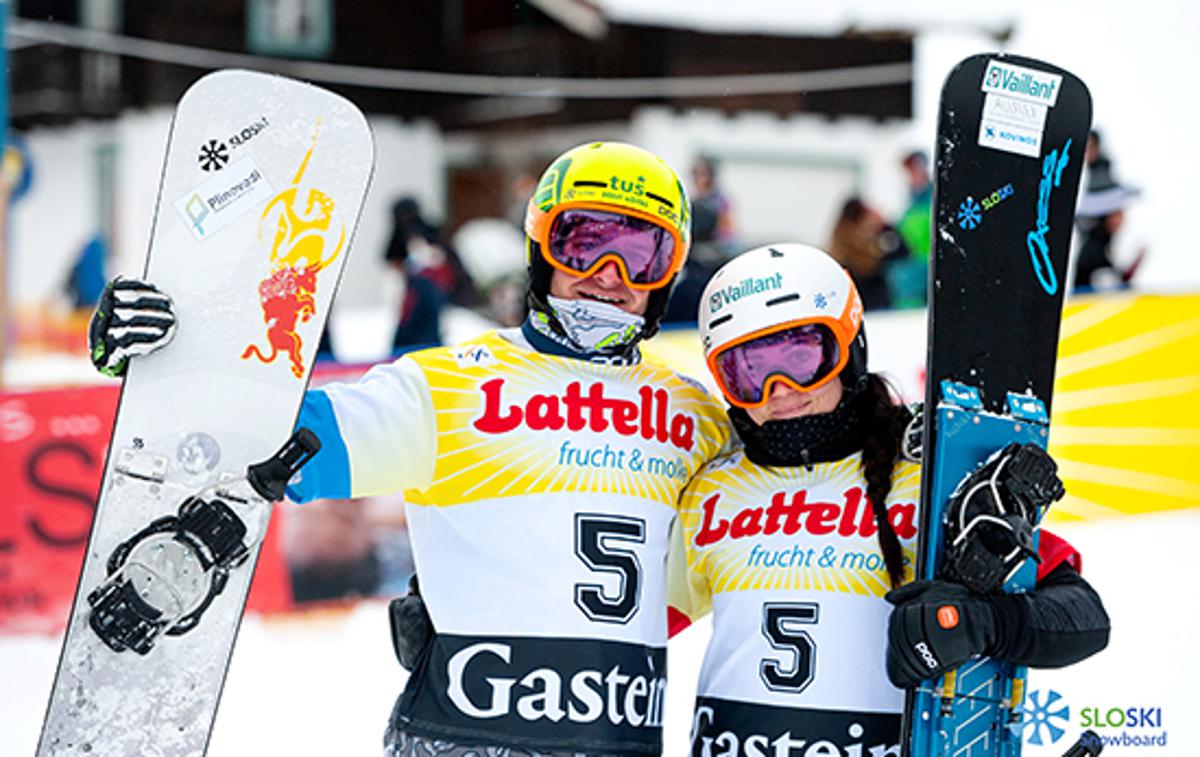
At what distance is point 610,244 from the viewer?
125 inches

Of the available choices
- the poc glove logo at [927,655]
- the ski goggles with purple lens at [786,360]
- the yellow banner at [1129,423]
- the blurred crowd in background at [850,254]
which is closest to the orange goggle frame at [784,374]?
the ski goggles with purple lens at [786,360]

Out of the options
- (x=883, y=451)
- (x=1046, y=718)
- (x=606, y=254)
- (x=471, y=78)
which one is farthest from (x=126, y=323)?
(x=471, y=78)

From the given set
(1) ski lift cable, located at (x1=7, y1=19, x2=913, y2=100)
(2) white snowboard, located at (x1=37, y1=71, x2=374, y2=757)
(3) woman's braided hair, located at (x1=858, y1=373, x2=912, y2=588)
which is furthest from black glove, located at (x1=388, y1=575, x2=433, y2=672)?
(1) ski lift cable, located at (x1=7, y1=19, x2=913, y2=100)

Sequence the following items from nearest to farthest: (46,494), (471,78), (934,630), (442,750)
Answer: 1. (934,630)
2. (442,750)
3. (46,494)
4. (471,78)

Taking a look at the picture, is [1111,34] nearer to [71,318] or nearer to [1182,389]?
[1182,389]

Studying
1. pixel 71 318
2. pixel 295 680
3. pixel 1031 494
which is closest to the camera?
pixel 1031 494

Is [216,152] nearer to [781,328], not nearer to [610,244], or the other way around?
[610,244]

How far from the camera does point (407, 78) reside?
2206 centimetres

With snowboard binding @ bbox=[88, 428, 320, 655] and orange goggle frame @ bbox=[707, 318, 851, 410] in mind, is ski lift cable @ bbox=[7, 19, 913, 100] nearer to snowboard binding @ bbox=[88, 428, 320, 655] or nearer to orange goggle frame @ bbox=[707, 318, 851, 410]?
orange goggle frame @ bbox=[707, 318, 851, 410]

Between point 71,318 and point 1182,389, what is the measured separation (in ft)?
46.6

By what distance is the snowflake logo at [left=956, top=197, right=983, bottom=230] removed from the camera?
10.6ft

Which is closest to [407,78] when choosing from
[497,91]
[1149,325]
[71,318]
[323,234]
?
[497,91]

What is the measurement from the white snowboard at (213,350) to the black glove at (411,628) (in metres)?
0.36

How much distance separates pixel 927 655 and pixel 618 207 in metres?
1.14
